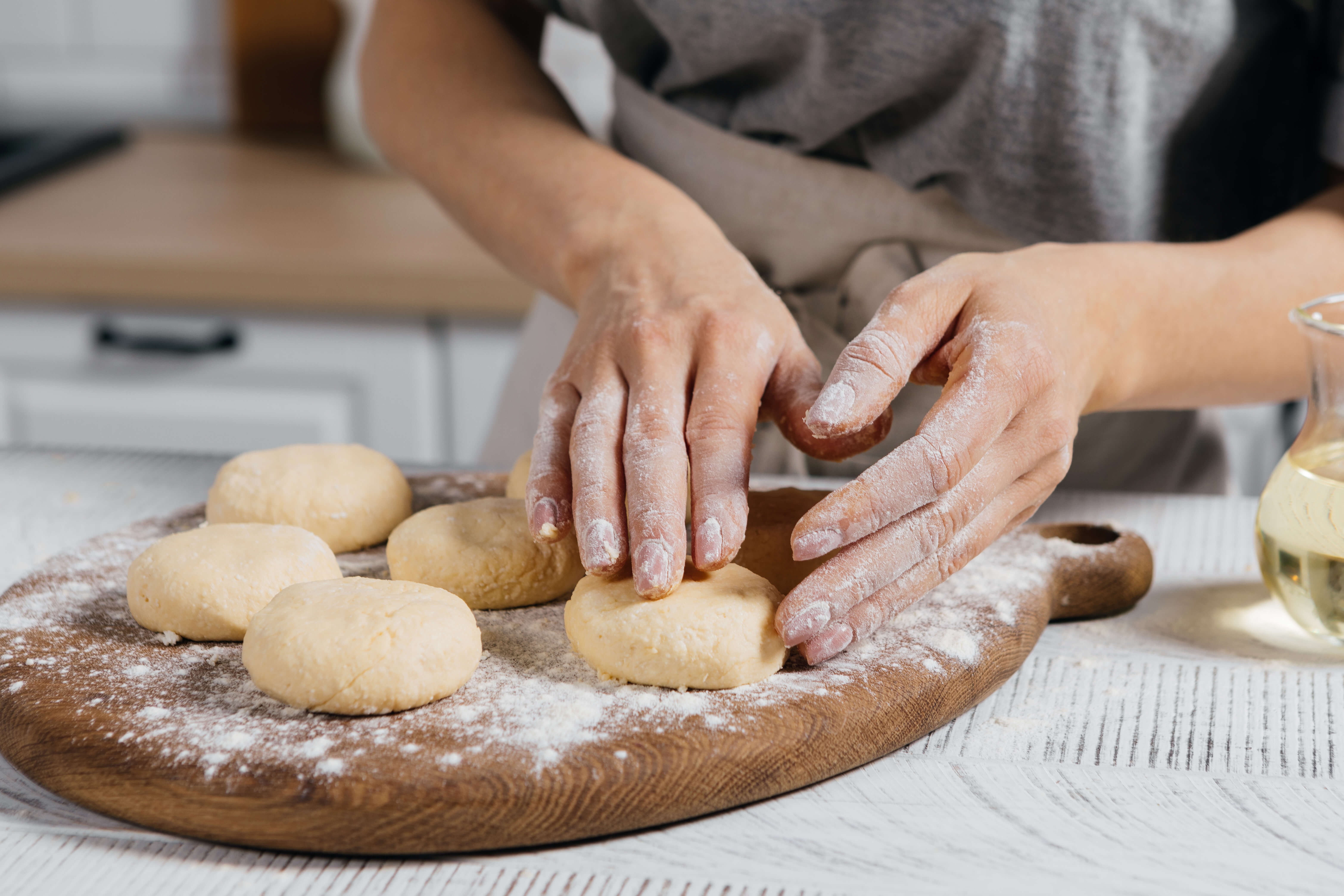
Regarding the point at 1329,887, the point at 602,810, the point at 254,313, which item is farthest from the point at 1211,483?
the point at 254,313

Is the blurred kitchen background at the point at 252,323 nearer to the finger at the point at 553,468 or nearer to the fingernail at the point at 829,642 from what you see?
the finger at the point at 553,468

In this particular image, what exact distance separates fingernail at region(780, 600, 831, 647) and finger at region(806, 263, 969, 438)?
102 mm

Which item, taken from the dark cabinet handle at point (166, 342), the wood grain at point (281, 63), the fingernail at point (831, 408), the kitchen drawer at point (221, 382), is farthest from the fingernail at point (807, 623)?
the wood grain at point (281, 63)

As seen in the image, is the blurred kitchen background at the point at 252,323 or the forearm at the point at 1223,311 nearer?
the forearm at the point at 1223,311

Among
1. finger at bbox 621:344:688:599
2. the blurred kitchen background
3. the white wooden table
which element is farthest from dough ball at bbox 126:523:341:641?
the blurred kitchen background

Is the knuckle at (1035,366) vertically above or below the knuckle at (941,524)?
above

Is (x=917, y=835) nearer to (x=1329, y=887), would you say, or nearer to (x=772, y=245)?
(x=1329, y=887)

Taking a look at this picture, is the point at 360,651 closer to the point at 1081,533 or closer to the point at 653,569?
the point at 653,569

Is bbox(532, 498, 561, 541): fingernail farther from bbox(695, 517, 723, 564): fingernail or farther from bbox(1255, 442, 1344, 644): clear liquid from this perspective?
bbox(1255, 442, 1344, 644): clear liquid

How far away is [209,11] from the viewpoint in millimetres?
2531

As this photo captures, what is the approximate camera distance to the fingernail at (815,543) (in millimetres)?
688

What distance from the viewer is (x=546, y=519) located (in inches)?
29.4

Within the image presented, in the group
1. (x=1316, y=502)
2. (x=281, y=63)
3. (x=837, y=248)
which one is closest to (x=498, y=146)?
(x=837, y=248)

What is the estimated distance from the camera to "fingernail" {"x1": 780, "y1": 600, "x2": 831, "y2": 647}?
692 mm
